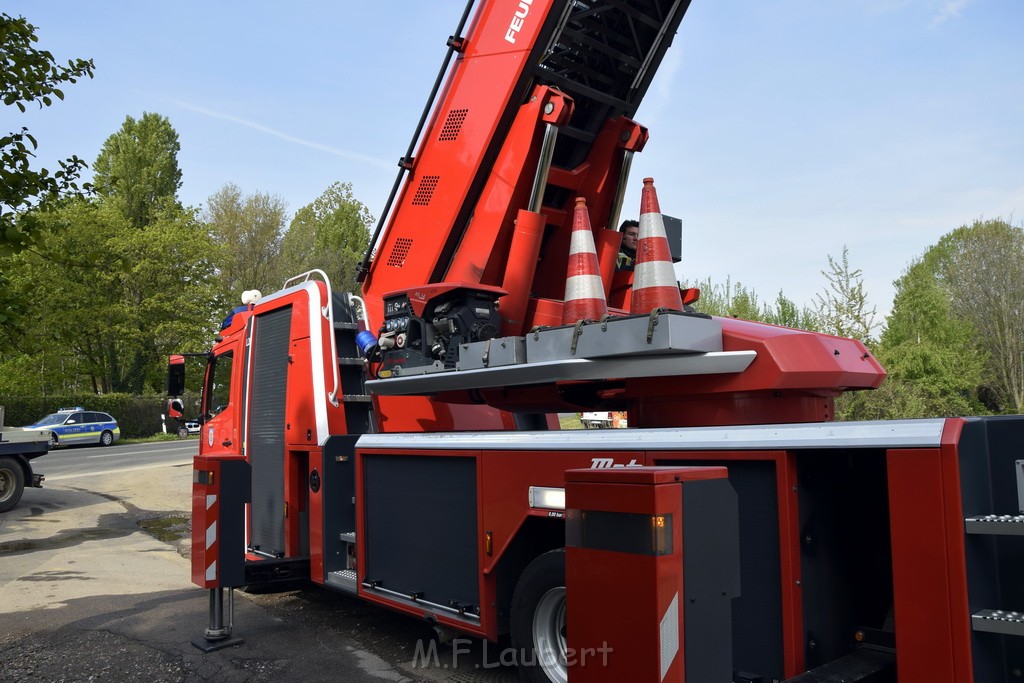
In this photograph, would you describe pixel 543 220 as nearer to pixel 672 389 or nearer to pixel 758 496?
pixel 672 389

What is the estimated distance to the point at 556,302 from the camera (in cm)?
539

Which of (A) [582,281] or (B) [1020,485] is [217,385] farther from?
(B) [1020,485]

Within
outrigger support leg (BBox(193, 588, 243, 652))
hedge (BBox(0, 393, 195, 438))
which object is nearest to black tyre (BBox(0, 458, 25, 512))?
outrigger support leg (BBox(193, 588, 243, 652))

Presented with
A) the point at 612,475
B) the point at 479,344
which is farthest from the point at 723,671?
the point at 479,344

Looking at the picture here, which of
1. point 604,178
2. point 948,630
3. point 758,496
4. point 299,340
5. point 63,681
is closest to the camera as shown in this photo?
point 948,630

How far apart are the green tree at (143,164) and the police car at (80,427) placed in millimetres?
18951

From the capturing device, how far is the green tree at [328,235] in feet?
136

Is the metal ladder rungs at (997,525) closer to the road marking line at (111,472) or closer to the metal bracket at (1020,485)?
the metal bracket at (1020,485)

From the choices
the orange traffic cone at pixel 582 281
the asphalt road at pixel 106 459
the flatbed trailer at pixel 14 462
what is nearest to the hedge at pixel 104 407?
the asphalt road at pixel 106 459

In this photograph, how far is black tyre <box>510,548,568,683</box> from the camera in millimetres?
4094

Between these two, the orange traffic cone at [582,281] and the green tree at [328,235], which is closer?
the orange traffic cone at [582,281]

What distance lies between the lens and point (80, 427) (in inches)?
1210

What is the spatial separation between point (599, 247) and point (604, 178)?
0.49 meters

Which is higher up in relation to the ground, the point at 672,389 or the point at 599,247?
the point at 599,247
